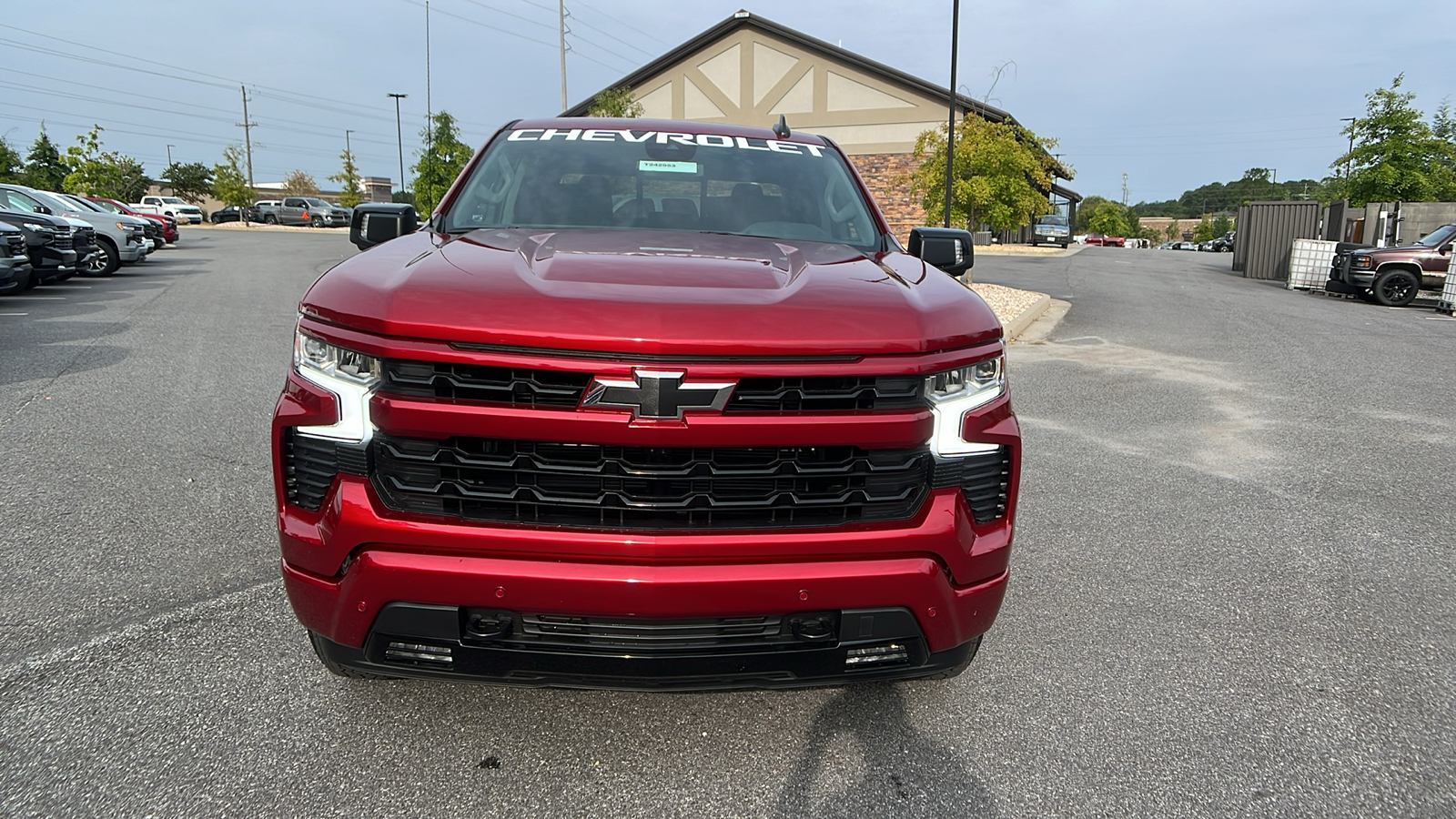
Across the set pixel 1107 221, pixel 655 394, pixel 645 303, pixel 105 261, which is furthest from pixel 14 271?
pixel 1107 221

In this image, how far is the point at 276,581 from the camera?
11.9 ft

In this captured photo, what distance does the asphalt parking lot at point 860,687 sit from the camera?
2406 mm

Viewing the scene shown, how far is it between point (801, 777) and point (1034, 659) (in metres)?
1.11

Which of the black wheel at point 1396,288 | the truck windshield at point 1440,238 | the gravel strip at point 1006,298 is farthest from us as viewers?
the truck windshield at point 1440,238

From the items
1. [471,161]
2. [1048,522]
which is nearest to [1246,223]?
[1048,522]

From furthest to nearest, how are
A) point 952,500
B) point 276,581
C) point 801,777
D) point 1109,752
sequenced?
1. point 276,581
2. point 1109,752
3. point 801,777
4. point 952,500

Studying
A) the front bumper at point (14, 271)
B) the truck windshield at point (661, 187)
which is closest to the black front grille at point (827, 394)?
the truck windshield at point (661, 187)

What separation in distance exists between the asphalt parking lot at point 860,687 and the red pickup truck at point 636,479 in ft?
1.30

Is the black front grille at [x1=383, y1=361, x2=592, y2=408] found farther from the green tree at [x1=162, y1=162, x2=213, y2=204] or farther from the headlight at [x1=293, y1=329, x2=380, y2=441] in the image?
the green tree at [x1=162, y1=162, x2=213, y2=204]

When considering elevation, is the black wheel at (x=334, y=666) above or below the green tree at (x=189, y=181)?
below

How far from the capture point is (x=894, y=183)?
4397 cm

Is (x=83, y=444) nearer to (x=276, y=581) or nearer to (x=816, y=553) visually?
(x=276, y=581)

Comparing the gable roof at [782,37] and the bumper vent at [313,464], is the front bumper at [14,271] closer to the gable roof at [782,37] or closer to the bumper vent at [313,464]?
the bumper vent at [313,464]

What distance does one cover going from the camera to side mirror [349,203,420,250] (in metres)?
3.43
